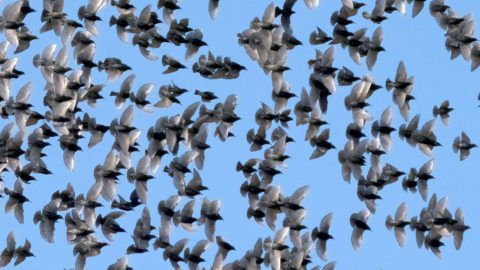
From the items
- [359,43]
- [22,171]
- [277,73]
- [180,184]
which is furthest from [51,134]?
[359,43]

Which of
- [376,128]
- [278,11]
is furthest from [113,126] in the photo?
[376,128]

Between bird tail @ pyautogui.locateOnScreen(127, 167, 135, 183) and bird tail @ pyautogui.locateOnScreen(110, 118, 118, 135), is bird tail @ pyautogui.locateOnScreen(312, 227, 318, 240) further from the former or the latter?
bird tail @ pyautogui.locateOnScreen(110, 118, 118, 135)

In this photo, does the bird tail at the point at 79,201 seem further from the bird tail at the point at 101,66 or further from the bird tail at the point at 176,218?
the bird tail at the point at 101,66

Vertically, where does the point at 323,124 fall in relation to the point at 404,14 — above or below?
below

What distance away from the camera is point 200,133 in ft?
48.6

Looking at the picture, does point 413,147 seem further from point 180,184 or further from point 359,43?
point 180,184

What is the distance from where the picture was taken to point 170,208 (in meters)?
14.7

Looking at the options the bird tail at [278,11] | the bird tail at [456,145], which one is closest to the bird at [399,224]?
the bird tail at [456,145]

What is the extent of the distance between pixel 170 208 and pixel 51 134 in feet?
5.14

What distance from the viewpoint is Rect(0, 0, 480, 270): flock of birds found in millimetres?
14688

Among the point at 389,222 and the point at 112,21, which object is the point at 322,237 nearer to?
the point at 389,222

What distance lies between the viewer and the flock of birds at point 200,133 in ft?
48.2

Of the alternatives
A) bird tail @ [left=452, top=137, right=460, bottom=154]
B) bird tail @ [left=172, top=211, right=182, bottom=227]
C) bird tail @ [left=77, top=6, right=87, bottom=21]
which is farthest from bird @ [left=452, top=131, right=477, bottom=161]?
bird tail @ [left=77, top=6, right=87, bottom=21]

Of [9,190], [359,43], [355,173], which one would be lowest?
[9,190]
